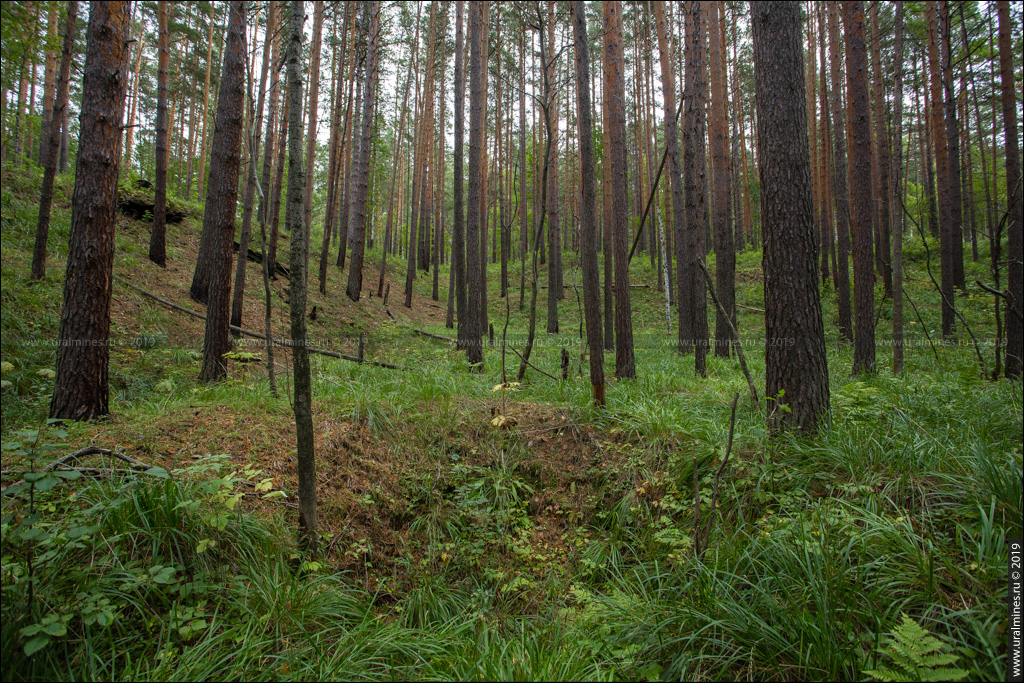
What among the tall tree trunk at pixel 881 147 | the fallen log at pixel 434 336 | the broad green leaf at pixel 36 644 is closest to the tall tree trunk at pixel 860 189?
the tall tree trunk at pixel 881 147

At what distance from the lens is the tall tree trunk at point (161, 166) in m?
9.73

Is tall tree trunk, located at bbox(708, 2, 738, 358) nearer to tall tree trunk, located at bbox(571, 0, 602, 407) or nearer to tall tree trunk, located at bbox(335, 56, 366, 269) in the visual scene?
tall tree trunk, located at bbox(571, 0, 602, 407)

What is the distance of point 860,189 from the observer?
7609mm

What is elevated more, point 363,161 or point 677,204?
point 363,161

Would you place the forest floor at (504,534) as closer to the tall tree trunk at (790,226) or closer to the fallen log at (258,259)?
the tall tree trunk at (790,226)

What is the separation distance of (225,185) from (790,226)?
23.7 feet

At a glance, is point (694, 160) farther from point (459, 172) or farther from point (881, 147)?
point (881, 147)

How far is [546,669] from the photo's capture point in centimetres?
212

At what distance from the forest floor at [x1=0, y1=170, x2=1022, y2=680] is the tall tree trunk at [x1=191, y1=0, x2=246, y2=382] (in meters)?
0.63

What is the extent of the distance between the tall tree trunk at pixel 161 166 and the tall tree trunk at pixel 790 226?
1142 centimetres

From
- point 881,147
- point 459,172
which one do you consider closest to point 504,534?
point 459,172

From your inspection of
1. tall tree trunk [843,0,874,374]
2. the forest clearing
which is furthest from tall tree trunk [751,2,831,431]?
tall tree trunk [843,0,874,374]

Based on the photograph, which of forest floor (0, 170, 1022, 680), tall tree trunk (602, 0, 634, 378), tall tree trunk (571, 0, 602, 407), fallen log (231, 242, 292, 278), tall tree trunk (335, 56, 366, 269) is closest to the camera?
forest floor (0, 170, 1022, 680)

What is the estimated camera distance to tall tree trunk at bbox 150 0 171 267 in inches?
383
